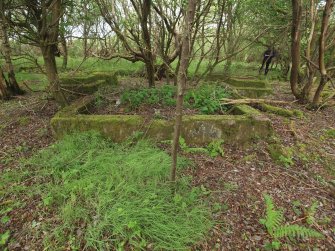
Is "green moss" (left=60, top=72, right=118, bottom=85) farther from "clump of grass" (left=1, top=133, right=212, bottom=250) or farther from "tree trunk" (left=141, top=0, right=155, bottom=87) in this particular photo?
"clump of grass" (left=1, top=133, right=212, bottom=250)

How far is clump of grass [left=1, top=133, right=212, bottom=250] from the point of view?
1884 millimetres

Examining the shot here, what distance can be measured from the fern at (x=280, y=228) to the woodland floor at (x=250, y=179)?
7cm

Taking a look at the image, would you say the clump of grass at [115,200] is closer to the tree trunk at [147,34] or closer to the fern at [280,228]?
the fern at [280,228]

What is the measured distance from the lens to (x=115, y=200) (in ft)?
A: 7.11

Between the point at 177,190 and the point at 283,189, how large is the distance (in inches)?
48.7

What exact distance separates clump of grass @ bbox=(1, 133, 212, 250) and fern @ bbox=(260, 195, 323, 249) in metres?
0.55

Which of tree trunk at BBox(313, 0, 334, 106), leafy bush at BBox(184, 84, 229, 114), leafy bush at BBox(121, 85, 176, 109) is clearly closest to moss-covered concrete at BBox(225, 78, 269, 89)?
tree trunk at BBox(313, 0, 334, 106)

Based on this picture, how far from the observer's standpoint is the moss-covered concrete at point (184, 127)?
3234mm

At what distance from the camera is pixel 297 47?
4.65 meters

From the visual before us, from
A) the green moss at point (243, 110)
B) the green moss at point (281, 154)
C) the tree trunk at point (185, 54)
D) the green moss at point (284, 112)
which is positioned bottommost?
the green moss at point (281, 154)

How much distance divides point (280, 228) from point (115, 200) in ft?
5.13

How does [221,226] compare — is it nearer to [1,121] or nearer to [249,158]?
[249,158]

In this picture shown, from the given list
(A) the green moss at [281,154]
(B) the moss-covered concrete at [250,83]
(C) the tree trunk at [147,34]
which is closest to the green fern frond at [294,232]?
(A) the green moss at [281,154]

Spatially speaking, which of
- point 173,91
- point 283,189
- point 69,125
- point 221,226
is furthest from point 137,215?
point 173,91
